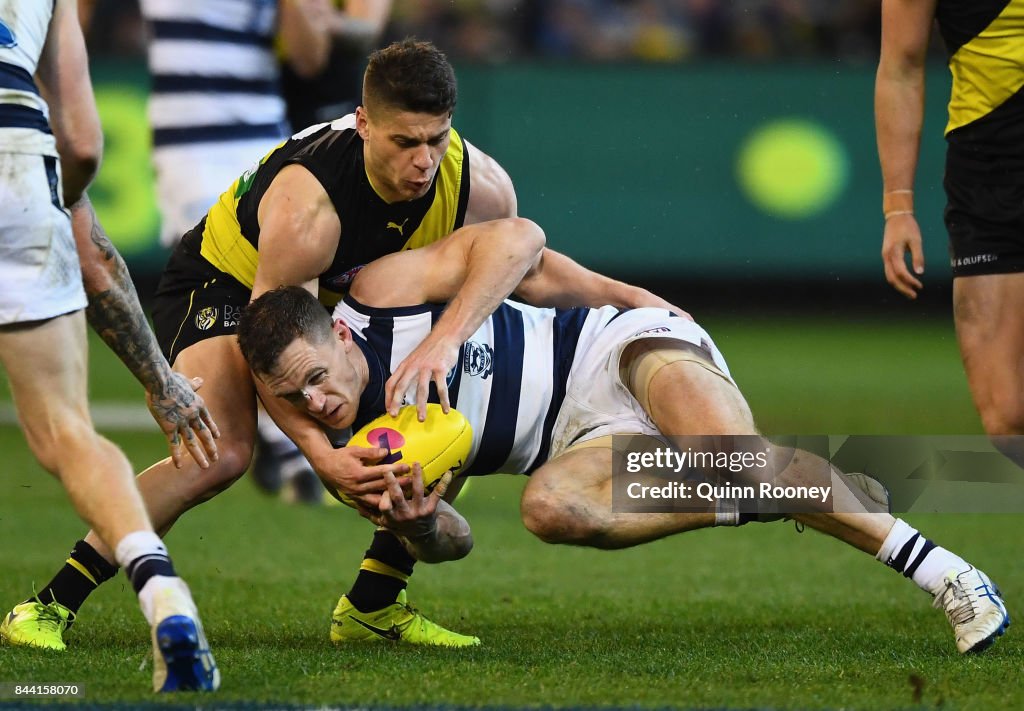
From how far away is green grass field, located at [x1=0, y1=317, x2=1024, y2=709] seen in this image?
345 centimetres

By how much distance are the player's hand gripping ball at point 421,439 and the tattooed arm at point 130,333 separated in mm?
479

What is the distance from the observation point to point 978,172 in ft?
15.4

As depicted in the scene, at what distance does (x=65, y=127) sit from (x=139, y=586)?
1.21m

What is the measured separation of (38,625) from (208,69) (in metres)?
3.28

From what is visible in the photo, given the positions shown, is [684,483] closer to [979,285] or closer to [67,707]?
[979,285]

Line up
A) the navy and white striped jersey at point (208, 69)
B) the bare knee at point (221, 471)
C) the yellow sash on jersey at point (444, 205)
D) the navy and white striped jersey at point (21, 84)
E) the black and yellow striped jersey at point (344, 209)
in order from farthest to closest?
1. the navy and white striped jersey at point (208, 69)
2. the yellow sash on jersey at point (444, 205)
3. the black and yellow striped jersey at point (344, 209)
4. the bare knee at point (221, 471)
5. the navy and white striped jersey at point (21, 84)

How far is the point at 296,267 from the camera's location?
170 inches

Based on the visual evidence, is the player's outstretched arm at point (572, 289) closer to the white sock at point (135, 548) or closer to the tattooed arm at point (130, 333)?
the tattooed arm at point (130, 333)

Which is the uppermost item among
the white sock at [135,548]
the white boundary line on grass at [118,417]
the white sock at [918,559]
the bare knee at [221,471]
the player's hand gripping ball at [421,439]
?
the white sock at [135,548]

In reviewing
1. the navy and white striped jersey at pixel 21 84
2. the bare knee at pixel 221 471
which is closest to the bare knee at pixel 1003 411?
the bare knee at pixel 221 471

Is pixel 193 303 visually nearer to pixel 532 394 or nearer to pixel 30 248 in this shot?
pixel 532 394

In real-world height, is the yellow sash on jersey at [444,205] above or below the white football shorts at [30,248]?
below

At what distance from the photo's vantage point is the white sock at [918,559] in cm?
407

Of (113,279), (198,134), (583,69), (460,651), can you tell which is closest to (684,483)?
(460,651)
